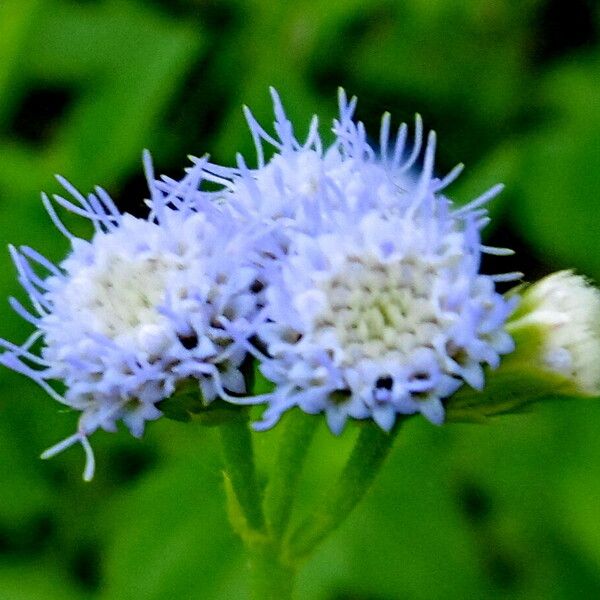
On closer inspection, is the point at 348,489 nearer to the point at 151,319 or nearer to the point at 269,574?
the point at 269,574

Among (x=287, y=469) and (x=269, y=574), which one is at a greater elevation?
(x=287, y=469)

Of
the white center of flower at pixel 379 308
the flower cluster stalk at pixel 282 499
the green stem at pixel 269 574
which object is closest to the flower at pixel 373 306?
the white center of flower at pixel 379 308

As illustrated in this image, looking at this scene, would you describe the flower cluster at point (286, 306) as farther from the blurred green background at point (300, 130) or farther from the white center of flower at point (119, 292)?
the blurred green background at point (300, 130)

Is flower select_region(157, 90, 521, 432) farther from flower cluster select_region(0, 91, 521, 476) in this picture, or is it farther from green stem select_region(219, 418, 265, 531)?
green stem select_region(219, 418, 265, 531)

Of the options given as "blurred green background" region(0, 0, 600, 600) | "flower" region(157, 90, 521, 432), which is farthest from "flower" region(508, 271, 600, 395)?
"blurred green background" region(0, 0, 600, 600)

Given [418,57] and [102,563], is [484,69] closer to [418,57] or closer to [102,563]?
[418,57]

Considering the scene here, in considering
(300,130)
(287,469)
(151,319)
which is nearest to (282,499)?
(287,469)

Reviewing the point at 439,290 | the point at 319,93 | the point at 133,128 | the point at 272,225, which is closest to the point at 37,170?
the point at 133,128
